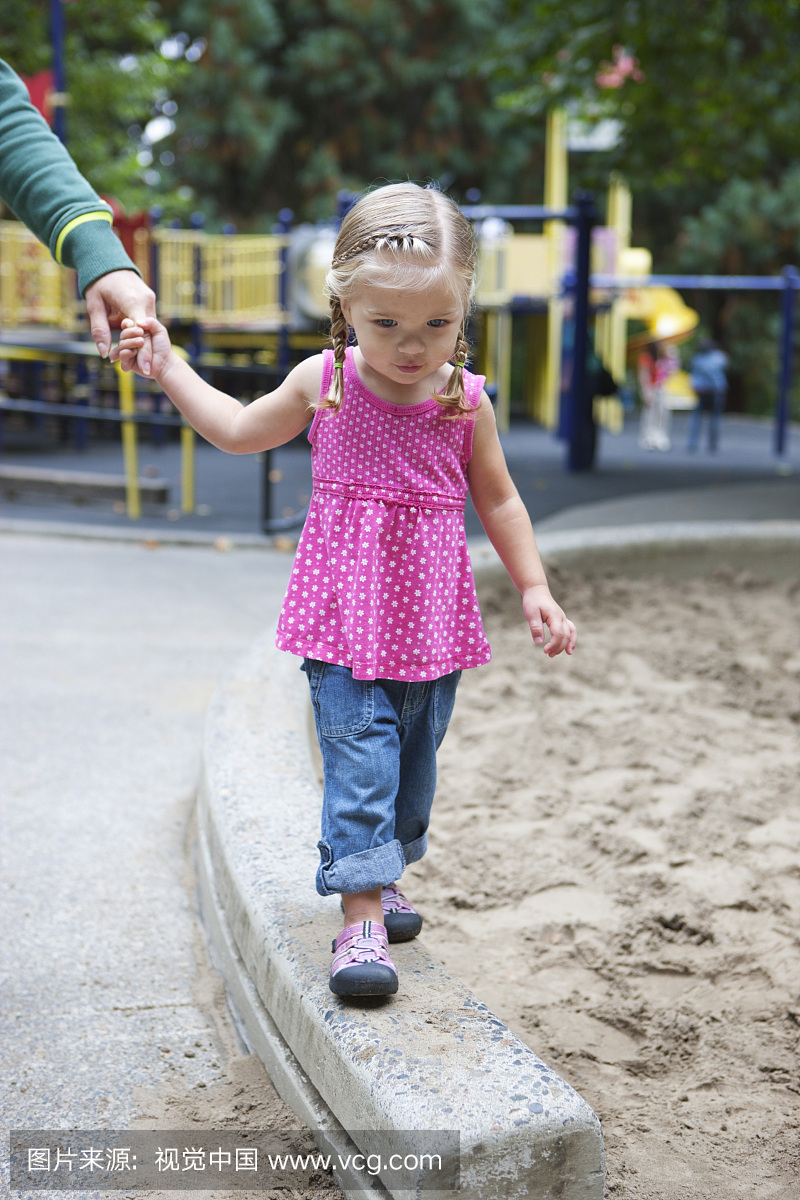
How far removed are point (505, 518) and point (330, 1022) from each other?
3.00 feet

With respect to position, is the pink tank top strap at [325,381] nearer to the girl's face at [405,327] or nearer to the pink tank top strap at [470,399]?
the girl's face at [405,327]

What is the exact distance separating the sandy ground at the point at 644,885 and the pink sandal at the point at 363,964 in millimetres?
434

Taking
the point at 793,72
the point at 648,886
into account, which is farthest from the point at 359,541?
the point at 793,72

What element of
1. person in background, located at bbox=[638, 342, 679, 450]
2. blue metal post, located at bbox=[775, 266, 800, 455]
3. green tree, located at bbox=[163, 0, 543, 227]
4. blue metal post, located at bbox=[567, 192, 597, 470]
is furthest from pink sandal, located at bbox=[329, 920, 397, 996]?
green tree, located at bbox=[163, 0, 543, 227]

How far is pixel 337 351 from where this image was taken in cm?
207

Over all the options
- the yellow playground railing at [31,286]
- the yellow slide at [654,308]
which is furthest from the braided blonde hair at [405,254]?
the yellow slide at [654,308]

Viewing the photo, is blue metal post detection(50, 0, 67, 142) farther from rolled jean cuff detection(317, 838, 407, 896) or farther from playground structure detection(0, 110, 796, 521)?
rolled jean cuff detection(317, 838, 407, 896)

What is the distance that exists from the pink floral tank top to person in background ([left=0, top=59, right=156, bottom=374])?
402 mm

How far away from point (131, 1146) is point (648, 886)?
1413 mm

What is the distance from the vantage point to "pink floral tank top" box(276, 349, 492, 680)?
6.66 ft

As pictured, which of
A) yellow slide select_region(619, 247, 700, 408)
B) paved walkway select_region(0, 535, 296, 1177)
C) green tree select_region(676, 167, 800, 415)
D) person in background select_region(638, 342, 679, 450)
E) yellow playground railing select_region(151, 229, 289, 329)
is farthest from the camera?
green tree select_region(676, 167, 800, 415)

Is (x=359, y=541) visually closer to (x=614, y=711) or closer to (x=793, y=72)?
(x=614, y=711)

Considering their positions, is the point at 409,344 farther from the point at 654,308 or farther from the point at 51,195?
the point at 654,308

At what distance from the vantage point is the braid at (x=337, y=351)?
2049mm
